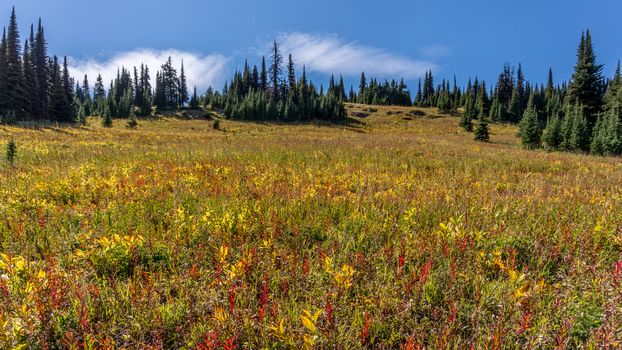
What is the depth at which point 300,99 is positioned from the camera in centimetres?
7450

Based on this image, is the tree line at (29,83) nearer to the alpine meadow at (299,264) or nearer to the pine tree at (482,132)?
the alpine meadow at (299,264)

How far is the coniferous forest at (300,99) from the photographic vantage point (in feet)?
124

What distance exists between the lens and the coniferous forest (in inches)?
1485

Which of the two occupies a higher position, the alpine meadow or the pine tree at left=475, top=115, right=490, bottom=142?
the pine tree at left=475, top=115, right=490, bottom=142

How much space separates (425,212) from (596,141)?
4030 cm

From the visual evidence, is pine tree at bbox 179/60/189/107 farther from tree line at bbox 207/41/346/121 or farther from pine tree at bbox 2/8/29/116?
pine tree at bbox 2/8/29/116

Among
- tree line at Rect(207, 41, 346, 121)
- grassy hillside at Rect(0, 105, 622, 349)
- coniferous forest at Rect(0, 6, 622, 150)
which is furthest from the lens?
tree line at Rect(207, 41, 346, 121)

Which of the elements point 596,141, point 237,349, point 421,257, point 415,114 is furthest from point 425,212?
→ point 415,114

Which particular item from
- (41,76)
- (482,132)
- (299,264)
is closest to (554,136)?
(482,132)

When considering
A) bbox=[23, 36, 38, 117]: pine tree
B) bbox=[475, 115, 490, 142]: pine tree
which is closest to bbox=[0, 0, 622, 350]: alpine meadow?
bbox=[475, 115, 490, 142]: pine tree

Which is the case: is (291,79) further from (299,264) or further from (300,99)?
(299,264)

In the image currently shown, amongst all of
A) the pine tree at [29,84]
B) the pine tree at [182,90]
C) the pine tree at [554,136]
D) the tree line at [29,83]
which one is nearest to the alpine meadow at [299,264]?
the pine tree at [554,136]

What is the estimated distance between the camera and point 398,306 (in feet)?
8.77

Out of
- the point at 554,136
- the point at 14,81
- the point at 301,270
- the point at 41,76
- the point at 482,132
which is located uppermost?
the point at 41,76
